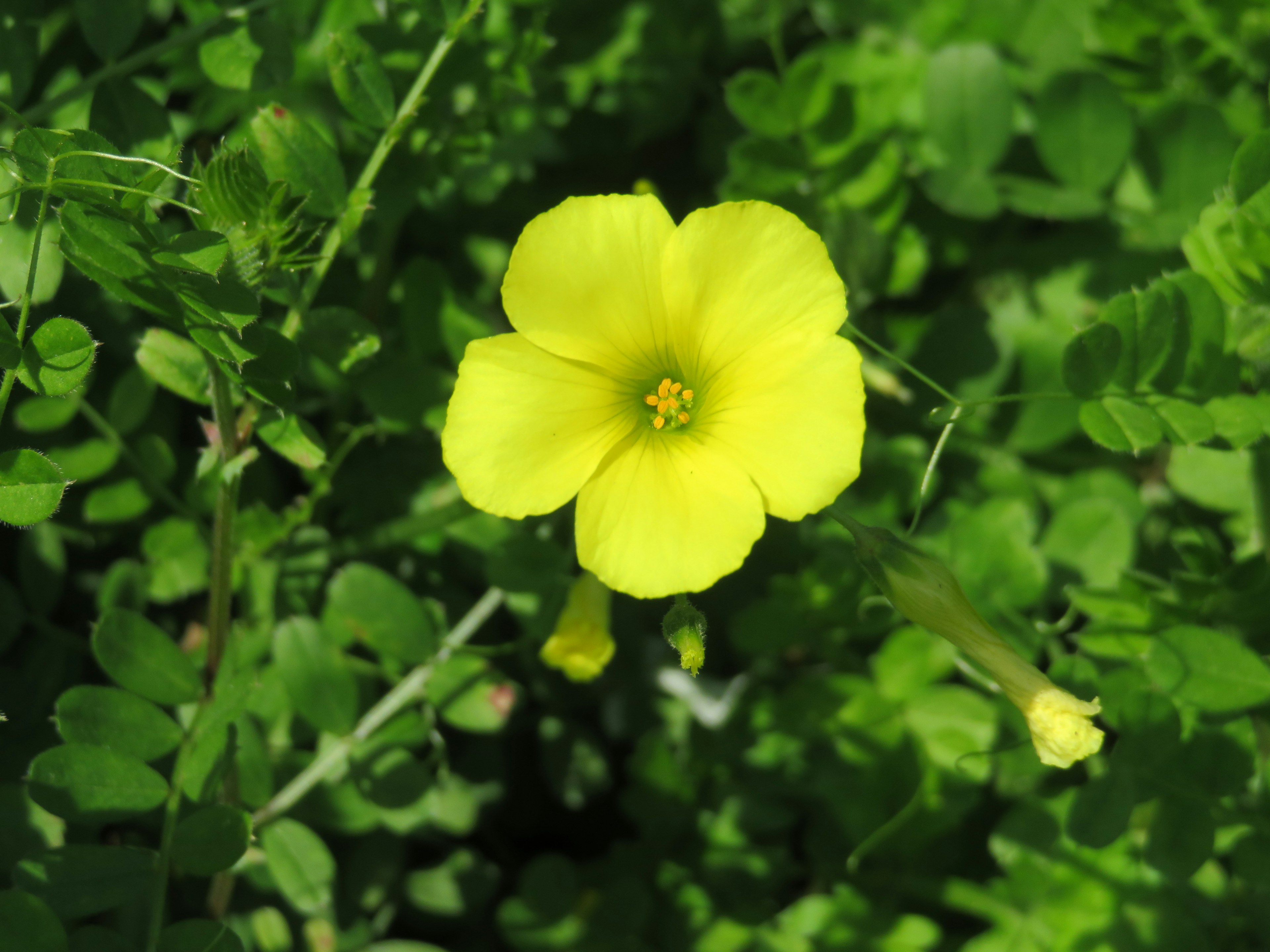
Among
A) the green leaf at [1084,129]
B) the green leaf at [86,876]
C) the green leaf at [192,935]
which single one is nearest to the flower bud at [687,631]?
the green leaf at [192,935]

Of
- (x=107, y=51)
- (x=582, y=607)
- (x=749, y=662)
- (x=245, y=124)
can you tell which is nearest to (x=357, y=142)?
(x=245, y=124)

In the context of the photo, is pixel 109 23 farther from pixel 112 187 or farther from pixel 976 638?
pixel 976 638

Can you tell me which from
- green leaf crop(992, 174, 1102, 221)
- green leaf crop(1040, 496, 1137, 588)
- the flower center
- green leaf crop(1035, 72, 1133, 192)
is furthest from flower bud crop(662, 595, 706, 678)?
green leaf crop(1035, 72, 1133, 192)

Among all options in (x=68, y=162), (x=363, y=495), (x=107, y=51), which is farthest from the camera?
(x=363, y=495)

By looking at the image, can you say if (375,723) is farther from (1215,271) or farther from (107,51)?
(1215,271)

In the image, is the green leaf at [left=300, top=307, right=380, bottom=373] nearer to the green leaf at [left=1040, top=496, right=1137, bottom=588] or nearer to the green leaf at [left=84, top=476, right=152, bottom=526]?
the green leaf at [left=84, top=476, right=152, bottom=526]
